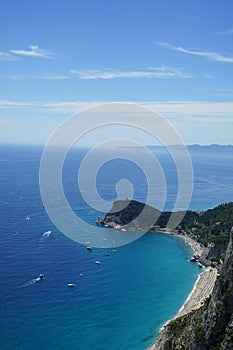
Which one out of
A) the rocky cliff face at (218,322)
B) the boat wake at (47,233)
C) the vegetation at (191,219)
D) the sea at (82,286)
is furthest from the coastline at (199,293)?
the boat wake at (47,233)

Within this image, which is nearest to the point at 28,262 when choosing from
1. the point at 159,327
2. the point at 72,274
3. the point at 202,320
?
the point at 72,274

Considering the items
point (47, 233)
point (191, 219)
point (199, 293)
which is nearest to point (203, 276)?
point (199, 293)

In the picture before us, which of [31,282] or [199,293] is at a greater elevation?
[31,282]

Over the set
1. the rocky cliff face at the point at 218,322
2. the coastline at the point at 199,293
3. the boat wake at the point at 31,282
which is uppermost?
the rocky cliff face at the point at 218,322

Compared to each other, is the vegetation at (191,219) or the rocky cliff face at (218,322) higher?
the rocky cliff face at (218,322)

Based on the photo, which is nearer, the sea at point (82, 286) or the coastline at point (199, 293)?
the sea at point (82, 286)

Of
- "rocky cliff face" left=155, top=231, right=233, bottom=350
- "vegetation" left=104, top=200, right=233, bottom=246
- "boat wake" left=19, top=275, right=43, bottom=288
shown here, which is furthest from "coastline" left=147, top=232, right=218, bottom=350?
"boat wake" left=19, top=275, right=43, bottom=288

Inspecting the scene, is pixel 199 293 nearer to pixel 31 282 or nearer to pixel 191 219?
pixel 31 282

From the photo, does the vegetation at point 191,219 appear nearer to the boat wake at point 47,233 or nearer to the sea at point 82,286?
the sea at point 82,286

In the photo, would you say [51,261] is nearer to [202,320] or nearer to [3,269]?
[3,269]
